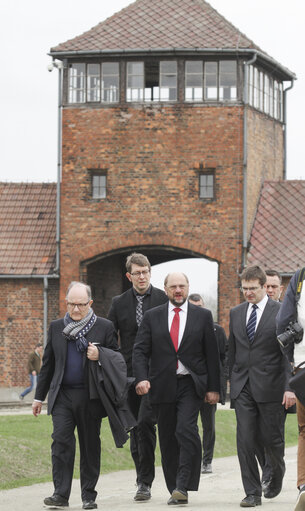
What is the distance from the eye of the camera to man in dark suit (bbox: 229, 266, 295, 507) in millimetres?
11266

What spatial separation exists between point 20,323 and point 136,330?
23.0 meters

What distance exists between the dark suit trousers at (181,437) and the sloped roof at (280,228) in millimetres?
22550

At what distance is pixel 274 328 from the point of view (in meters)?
11.3

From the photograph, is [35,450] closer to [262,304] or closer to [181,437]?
[181,437]

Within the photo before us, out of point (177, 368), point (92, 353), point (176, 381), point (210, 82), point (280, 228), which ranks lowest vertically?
Answer: point (176, 381)

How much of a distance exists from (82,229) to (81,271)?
3.94ft

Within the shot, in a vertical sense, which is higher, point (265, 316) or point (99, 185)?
point (99, 185)

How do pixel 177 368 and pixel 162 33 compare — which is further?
pixel 162 33

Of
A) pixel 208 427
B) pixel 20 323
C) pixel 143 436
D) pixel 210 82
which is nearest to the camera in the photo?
pixel 143 436

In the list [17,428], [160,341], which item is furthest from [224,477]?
[17,428]

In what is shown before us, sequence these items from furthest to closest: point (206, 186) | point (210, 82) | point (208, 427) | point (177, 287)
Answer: point (206, 186), point (210, 82), point (208, 427), point (177, 287)

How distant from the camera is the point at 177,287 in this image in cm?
1161

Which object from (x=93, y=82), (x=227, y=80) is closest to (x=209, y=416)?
(x=227, y=80)

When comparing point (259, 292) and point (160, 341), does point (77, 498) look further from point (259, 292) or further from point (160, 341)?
point (259, 292)
